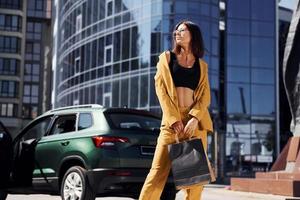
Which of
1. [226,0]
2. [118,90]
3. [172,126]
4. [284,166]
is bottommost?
[284,166]

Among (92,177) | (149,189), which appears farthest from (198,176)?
(92,177)

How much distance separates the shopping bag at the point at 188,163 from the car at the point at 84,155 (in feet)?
9.44

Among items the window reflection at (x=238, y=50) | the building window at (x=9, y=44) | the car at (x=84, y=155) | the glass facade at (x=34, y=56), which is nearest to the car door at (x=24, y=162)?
the car at (x=84, y=155)

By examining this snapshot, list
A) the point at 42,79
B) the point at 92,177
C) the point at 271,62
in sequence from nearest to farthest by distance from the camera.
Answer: the point at 92,177 → the point at 271,62 → the point at 42,79

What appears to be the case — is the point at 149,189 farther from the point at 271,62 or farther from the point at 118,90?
the point at 271,62

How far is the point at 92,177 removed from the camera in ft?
24.3

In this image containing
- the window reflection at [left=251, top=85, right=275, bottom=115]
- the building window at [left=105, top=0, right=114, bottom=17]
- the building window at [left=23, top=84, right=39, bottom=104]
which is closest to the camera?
the building window at [left=105, top=0, right=114, bottom=17]

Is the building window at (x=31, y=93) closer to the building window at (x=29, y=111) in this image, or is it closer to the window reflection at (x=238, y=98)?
the building window at (x=29, y=111)

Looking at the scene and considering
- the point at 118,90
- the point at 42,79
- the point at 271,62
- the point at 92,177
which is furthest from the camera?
the point at 42,79

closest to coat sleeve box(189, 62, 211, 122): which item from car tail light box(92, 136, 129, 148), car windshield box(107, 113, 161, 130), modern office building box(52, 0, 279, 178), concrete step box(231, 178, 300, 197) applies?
car tail light box(92, 136, 129, 148)

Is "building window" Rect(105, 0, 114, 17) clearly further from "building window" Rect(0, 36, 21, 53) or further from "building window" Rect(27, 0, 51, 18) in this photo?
"building window" Rect(27, 0, 51, 18)

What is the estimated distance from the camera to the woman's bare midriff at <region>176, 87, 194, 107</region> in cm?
478

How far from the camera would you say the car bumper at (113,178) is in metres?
7.36

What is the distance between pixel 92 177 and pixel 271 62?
3599cm
